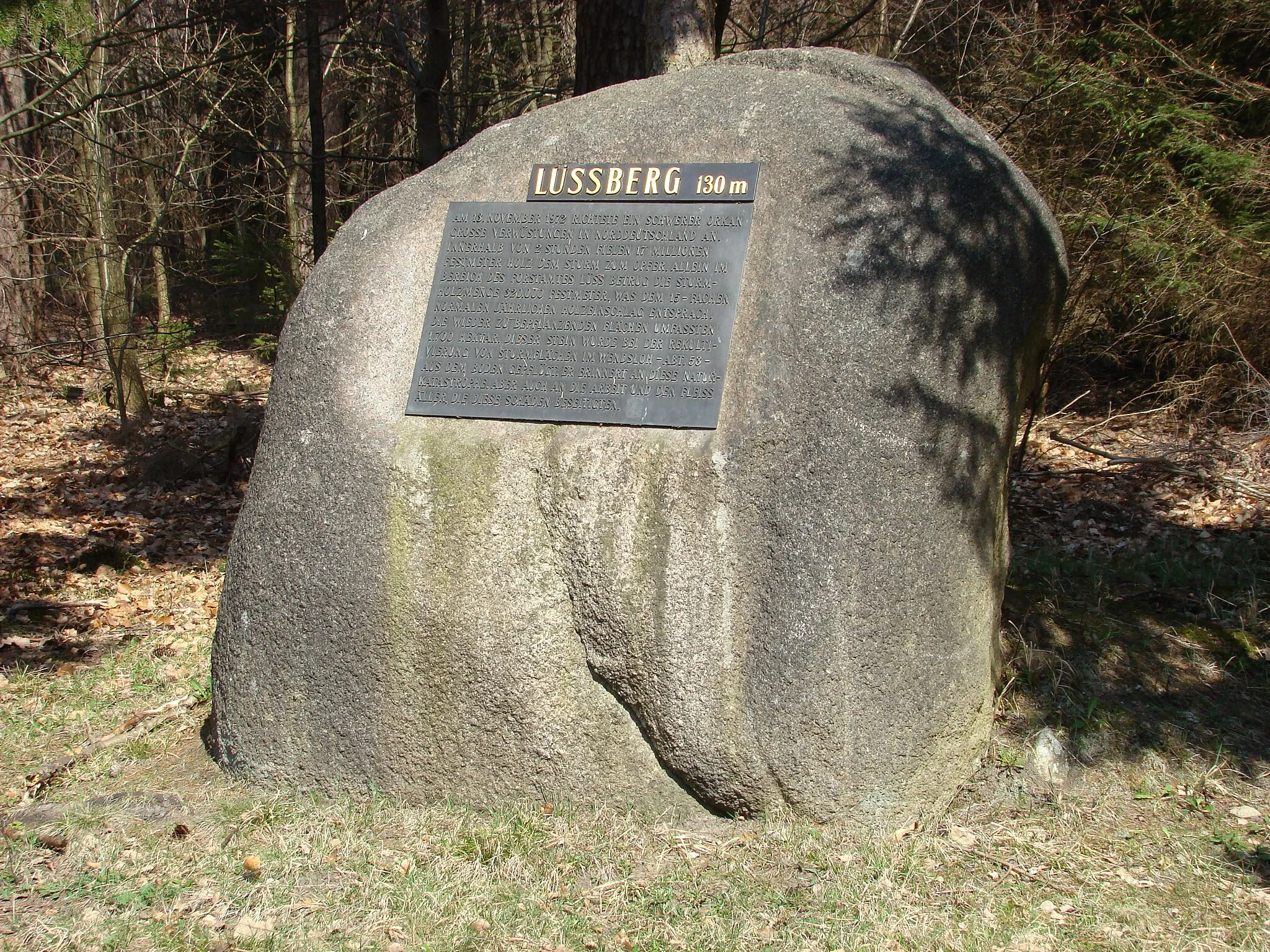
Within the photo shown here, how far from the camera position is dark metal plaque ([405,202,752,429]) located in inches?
134

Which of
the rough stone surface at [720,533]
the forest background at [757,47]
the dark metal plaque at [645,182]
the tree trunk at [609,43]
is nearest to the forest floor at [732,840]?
the rough stone surface at [720,533]

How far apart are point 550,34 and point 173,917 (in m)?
10.2

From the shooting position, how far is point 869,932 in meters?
2.83

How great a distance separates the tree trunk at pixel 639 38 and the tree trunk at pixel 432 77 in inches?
60.4

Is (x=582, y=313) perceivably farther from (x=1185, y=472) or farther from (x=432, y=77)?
(x=432, y=77)

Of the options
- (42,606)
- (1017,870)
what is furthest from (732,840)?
(42,606)

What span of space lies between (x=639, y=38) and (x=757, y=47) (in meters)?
2.35

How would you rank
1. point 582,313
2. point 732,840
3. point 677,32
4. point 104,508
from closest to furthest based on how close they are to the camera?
point 732,840 < point 582,313 < point 677,32 < point 104,508

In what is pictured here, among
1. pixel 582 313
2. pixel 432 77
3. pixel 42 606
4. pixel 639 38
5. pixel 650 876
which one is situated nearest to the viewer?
pixel 650 876

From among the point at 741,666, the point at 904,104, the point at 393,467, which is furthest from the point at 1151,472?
the point at 393,467

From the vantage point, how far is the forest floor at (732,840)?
9.45 feet

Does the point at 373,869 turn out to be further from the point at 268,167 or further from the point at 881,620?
the point at 268,167

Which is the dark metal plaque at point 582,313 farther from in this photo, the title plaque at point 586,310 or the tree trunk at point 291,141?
the tree trunk at point 291,141

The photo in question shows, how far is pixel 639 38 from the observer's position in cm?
610
